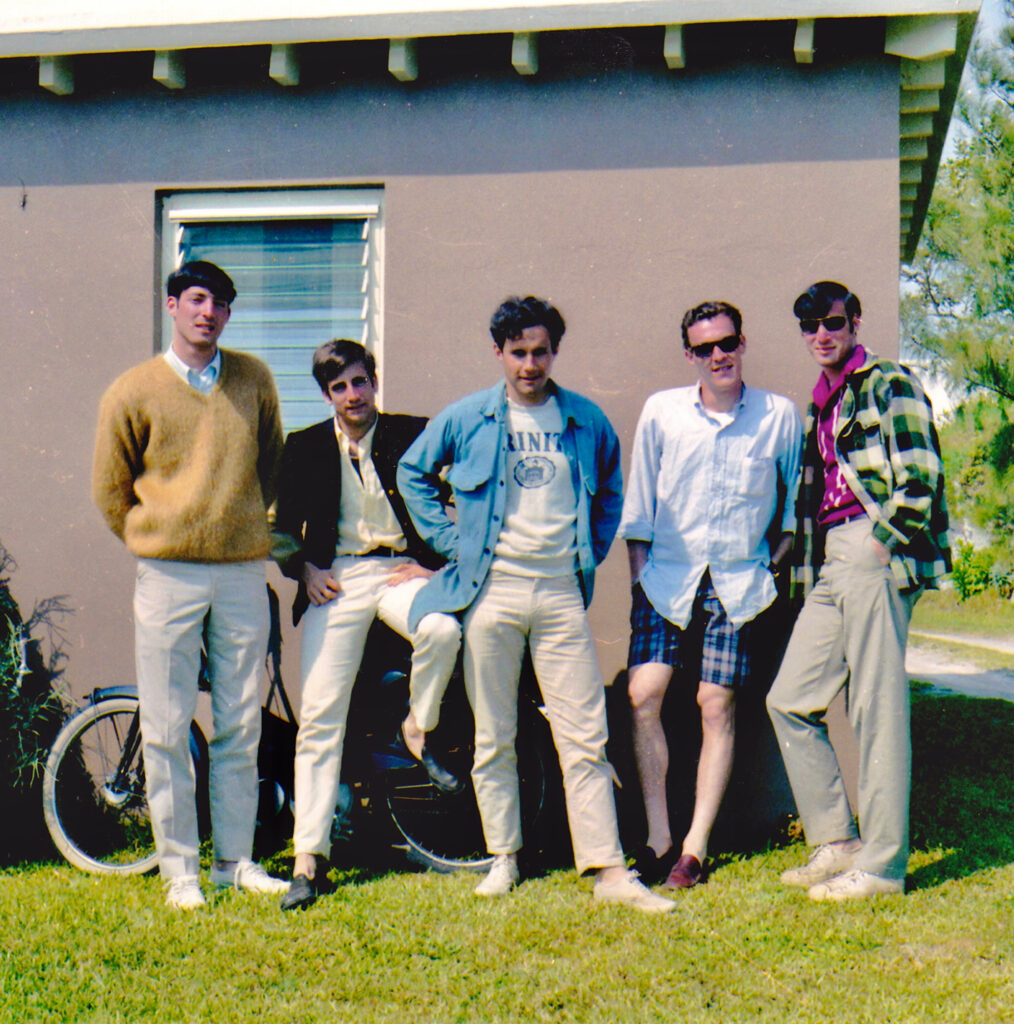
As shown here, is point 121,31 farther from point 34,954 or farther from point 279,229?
point 34,954

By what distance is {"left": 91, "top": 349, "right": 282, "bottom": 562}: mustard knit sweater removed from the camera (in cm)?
420

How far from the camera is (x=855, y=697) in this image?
4312mm

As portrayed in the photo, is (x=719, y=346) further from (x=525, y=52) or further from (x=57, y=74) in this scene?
(x=57, y=74)

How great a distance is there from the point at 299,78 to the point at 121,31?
0.83 m

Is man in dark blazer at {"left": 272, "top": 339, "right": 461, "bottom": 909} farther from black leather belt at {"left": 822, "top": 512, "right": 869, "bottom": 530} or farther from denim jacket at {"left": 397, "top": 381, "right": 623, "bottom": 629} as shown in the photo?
black leather belt at {"left": 822, "top": 512, "right": 869, "bottom": 530}

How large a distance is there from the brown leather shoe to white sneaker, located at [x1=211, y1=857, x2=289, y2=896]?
4.73ft

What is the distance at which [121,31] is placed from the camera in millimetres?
5344

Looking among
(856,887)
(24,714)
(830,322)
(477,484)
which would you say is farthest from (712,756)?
(24,714)

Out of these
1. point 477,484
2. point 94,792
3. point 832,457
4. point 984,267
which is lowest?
point 94,792

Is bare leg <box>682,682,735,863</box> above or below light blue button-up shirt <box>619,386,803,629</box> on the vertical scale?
below

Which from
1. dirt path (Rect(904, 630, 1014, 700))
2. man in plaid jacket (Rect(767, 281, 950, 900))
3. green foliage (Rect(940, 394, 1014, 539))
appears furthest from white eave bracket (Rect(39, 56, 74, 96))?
green foliage (Rect(940, 394, 1014, 539))

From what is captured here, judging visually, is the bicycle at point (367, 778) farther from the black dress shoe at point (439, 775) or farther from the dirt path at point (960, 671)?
the dirt path at point (960, 671)

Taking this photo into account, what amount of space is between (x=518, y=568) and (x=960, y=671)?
9.70m

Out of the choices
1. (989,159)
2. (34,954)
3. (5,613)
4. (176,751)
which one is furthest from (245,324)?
(989,159)
